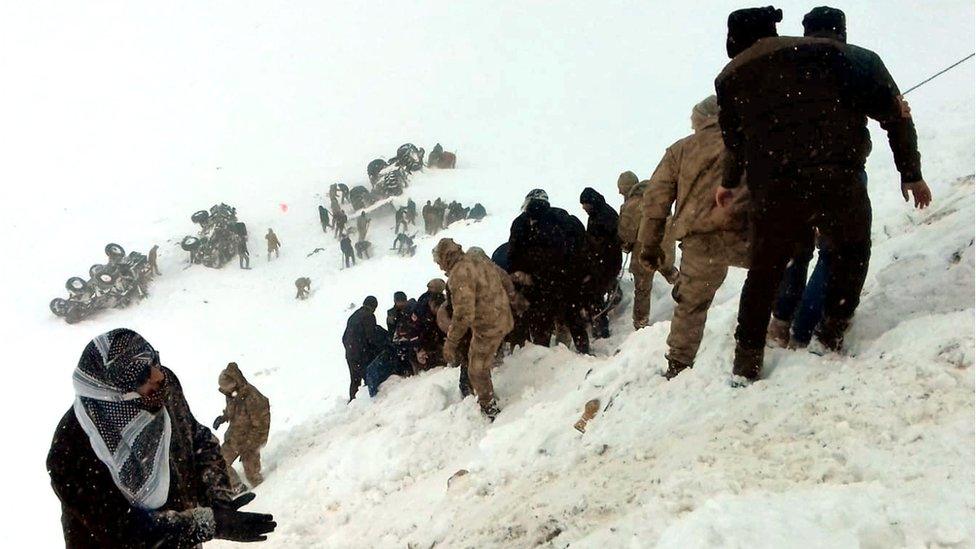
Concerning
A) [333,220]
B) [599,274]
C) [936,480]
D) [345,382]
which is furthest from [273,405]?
[333,220]

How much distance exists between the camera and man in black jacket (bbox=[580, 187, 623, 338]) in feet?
18.7

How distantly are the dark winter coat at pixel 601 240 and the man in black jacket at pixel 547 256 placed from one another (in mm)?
221

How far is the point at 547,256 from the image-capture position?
5438 millimetres

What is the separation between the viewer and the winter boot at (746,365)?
8.91 ft

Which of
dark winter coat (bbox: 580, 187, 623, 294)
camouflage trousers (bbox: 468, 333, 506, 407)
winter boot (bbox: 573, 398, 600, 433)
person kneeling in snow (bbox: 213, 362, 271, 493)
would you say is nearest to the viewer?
winter boot (bbox: 573, 398, 600, 433)

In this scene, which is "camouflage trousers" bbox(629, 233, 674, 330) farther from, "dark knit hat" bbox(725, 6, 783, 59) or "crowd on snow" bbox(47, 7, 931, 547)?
"dark knit hat" bbox(725, 6, 783, 59)

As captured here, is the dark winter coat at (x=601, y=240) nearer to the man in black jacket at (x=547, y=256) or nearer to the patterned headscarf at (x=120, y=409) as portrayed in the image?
the man in black jacket at (x=547, y=256)

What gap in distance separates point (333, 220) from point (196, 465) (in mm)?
20694

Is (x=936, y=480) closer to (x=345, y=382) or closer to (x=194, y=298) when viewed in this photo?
(x=345, y=382)

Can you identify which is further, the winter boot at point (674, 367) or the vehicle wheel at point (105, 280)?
the vehicle wheel at point (105, 280)

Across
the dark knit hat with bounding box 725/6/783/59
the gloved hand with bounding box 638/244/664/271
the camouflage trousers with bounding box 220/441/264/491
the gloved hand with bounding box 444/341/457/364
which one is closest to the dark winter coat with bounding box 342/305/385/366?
the camouflage trousers with bounding box 220/441/264/491

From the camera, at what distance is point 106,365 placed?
1.93 m

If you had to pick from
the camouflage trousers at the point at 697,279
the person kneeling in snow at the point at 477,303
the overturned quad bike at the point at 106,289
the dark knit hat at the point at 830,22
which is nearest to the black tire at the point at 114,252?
the overturned quad bike at the point at 106,289

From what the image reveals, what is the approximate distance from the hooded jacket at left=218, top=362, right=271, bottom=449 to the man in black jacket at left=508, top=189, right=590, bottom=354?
3.05 metres
